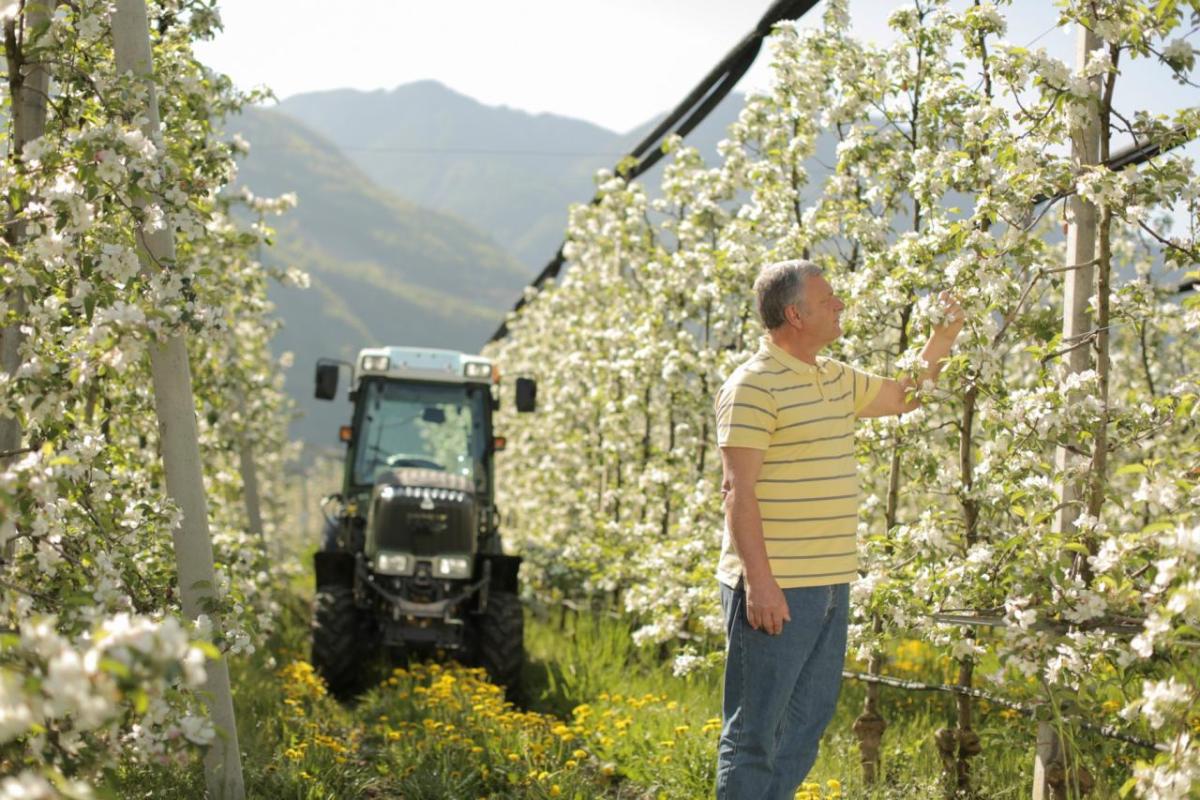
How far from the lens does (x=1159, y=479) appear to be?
3145mm

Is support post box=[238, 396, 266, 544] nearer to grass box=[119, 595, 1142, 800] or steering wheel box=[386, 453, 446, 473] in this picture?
steering wheel box=[386, 453, 446, 473]

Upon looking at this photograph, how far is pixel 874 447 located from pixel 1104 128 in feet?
5.53

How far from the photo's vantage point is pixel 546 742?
6.21m

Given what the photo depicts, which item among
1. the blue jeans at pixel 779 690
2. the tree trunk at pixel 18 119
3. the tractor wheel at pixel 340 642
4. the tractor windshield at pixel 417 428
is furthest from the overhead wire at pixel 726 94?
the tractor wheel at pixel 340 642

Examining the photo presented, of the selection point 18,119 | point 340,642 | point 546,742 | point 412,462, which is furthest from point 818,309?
point 412,462

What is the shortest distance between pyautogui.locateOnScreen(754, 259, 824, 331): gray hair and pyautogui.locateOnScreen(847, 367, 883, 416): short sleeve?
416 millimetres

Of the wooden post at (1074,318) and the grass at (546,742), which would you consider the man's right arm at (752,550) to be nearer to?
the wooden post at (1074,318)

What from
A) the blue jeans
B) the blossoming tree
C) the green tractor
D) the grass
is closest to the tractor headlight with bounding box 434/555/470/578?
the green tractor

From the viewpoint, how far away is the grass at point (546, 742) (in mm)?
5211

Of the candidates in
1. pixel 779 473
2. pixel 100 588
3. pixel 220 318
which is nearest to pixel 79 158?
pixel 220 318

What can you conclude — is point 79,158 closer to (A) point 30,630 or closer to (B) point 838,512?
(A) point 30,630

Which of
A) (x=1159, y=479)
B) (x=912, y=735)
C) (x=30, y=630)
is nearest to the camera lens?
(x=30, y=630)

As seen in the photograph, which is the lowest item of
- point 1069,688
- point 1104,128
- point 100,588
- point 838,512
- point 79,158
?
point 1069,688

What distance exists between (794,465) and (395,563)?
4908 mm
